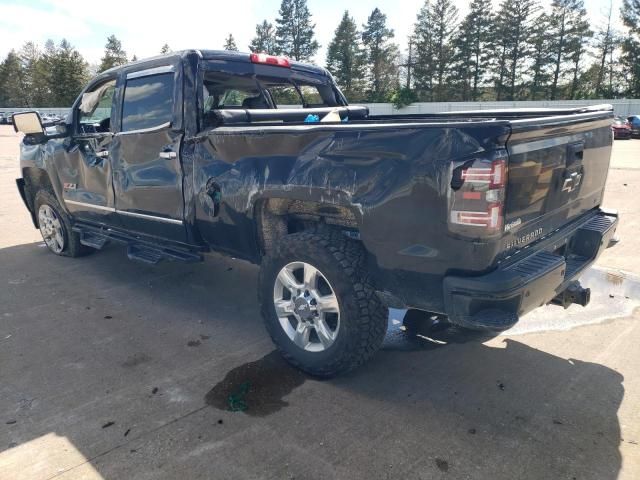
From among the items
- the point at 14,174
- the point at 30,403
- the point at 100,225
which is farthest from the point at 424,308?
the point at 14,174

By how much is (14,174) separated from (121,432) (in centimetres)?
1387

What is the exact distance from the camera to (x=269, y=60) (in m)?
4.67

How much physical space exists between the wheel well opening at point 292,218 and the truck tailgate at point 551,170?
3.16 ft

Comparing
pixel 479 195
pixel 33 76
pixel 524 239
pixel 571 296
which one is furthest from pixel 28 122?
pixel 33 76

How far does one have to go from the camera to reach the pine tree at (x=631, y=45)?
46281 millimetres

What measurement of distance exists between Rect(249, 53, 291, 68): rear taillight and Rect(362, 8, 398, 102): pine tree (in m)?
59.4

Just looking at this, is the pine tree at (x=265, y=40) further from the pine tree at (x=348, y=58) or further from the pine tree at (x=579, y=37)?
the pine tree at (x=579, y=37)

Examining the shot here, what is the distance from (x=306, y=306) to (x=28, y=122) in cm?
389

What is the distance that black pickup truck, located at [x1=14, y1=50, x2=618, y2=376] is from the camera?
2.50 metres

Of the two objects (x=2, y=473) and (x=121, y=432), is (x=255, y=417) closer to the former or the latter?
(x=121, y=432)

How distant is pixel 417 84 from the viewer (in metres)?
59.3

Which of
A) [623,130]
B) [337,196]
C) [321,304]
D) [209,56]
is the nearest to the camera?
[337,196]

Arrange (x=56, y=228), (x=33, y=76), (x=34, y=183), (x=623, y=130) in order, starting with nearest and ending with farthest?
(x=56, y=228)
(x=34, y=183)
(x=623, y=130)
(x=33, y=76)

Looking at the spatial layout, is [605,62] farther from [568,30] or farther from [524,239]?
[524,239]
